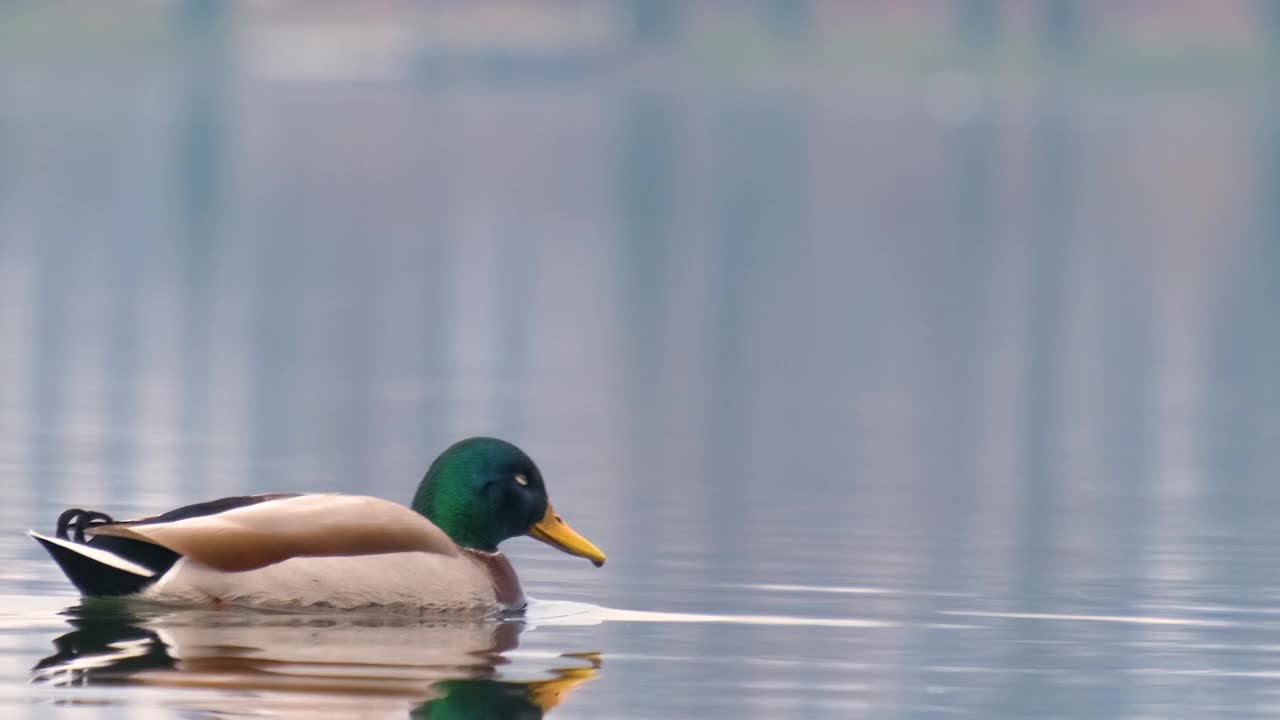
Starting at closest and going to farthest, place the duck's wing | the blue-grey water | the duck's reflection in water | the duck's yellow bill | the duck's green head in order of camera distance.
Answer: the duck's reflection in water → the blue-grey water → the duck's wing → the duck's green head → the duck's yellow bill

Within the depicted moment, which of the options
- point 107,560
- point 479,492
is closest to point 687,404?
point 479,492

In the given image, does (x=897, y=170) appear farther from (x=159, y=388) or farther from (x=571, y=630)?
(x=571, y=630)

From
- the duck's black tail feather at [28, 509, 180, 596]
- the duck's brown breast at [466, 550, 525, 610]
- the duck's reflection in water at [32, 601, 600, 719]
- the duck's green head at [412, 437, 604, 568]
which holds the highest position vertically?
the duck's green head at [412, 437, 604, 568]

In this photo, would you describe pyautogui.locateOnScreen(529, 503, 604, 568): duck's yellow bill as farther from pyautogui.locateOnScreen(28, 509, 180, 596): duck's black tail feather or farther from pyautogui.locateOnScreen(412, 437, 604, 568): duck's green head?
pyautogui.locateOnScreen(28, 509, 180, 596): duck's black tail feather

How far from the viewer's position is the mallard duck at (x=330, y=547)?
10.6m

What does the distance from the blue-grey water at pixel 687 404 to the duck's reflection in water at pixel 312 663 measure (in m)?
0.03

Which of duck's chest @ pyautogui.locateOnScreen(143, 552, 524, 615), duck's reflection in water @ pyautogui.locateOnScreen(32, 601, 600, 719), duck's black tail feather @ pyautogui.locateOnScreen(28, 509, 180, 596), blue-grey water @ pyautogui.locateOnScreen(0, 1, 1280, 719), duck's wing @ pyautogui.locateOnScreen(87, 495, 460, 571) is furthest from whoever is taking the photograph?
duck's chest @ pyautogui.locateOnScreen(143, 552, 524, 615)

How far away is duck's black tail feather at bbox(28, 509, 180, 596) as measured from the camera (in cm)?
1046

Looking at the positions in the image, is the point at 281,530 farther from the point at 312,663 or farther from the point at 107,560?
the point at 312,663

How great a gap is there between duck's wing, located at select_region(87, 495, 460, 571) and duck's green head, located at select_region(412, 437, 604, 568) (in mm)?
317

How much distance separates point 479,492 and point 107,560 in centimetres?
147

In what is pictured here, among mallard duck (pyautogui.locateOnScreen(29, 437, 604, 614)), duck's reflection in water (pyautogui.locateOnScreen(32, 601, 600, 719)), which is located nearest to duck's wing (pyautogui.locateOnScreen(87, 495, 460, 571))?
mallard duck (pyautogui.locateOnScreen(29, 437, 604, 614))

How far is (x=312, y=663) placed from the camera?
9.97 metres

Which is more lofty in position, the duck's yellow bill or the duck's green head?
the duck's green head
